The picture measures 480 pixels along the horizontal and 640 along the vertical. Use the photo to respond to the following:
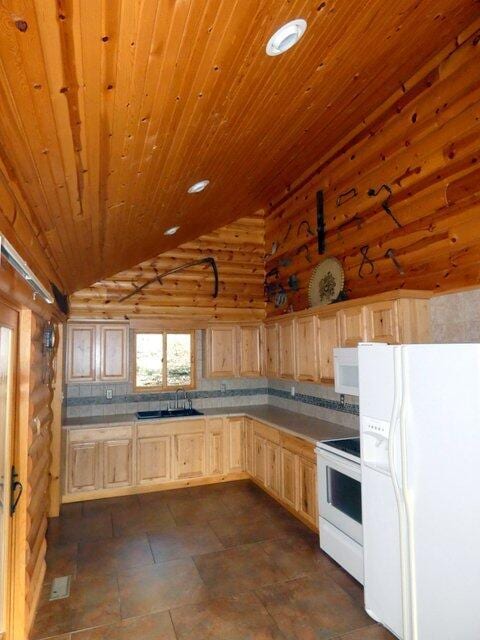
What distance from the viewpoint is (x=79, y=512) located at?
4.28 metres


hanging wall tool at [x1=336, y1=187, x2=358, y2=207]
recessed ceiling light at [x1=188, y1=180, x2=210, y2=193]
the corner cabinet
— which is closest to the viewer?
recessed ceiling light at [x1=188, y1=180, x2=210, y2=193]

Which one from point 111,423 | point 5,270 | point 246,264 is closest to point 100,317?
point 111,423

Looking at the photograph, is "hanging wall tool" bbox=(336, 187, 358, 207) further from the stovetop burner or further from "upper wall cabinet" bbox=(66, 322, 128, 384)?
"upper wall cabinet" bbox=(66, 322, 128, 384)

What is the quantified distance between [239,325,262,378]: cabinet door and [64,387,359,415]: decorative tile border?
1.18 ft

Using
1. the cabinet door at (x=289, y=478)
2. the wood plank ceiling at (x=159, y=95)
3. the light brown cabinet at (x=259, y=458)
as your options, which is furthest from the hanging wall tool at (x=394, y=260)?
the light brown cabinet at (x=259, y=458)

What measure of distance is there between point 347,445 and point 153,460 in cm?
257

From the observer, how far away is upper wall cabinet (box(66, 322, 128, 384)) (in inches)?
195

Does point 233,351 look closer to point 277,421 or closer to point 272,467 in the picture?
point 277,421

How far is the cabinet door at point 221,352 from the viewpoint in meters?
5.57

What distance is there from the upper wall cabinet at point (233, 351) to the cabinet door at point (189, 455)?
0.91 meters

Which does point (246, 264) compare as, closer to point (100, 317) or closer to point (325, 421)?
point (100, 317)

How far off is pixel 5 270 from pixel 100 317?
11.1 feet

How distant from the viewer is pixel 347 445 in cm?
328

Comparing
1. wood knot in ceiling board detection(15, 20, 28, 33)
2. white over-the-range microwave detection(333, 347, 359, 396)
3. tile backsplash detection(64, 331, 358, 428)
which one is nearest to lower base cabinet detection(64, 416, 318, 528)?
tile backsplash detection(64, 331, 358, 428)
